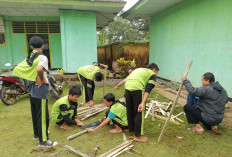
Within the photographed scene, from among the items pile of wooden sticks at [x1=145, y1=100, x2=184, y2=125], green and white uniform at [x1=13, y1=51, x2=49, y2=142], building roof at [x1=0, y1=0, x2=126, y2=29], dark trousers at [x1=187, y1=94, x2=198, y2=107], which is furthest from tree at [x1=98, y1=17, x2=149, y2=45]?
green and white uniform at [x1=13, y1=51, x2=49, y2=142]

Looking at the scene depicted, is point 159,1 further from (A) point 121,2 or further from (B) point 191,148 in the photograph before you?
(B) point 191,148

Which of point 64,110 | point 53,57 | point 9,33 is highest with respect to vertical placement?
point 9,33

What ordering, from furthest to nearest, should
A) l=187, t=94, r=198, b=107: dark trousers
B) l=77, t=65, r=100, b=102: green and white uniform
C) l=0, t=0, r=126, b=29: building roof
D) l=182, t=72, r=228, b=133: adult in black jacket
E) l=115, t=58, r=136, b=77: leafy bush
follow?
1. l=115, t=58, r=136, b=77: leafy bush
2. l=0, t=0, r=126, b=29: building roof
3. l=77, t=65, r=100, b=102: green and white uniform
4. l=187, t=94, r=198, b=107: dark trousers
5. l=182, t=72, r=228, b=133: adult in black jacket

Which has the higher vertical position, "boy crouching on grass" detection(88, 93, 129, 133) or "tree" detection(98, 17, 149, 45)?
"tree" detection(98, 17, 149, 45)

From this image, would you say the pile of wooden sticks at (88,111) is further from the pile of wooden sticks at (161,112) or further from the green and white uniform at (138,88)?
the green and white uniform at (138,88)

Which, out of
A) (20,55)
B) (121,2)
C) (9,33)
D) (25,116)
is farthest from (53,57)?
(25,116)

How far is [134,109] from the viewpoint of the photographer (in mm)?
3299

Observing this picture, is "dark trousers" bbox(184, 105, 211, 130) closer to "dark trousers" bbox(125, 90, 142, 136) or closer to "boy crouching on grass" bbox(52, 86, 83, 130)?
"dark trousers" bbox(125, 90, 142, 136)

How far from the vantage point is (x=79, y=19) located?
8102mm

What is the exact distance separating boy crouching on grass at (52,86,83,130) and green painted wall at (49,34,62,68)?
256 inches

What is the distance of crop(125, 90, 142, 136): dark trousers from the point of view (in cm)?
319

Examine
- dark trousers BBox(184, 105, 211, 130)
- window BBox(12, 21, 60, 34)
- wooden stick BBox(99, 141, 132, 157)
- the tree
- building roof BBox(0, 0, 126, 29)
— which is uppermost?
the tree

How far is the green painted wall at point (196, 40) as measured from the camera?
5668mm

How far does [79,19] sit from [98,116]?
530 cm
